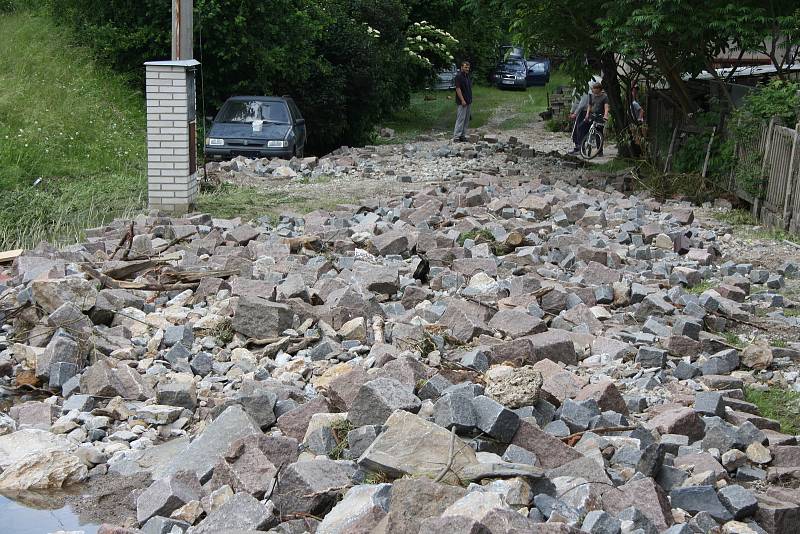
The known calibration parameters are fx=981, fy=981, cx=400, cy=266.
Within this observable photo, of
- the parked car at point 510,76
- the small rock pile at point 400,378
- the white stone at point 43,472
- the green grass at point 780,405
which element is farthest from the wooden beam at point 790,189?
the parked car at point 510,76

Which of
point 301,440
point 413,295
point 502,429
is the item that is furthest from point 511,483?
point 413,295

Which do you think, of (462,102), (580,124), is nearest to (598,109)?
(580,124)

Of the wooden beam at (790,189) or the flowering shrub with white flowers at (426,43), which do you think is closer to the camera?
the wooden beam at (790,189)

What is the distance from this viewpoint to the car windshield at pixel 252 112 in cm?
1938

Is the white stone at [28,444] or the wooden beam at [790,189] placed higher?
the wooden beam at [790,189]

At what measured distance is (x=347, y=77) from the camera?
2655 centimetres

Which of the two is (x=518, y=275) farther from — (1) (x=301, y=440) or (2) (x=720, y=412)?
(1) (x=301, y=440)

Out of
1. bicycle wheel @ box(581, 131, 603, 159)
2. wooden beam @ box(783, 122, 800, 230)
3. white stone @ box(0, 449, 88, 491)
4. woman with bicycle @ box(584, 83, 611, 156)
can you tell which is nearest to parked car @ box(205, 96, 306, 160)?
bicycle wheel @ box(581, 131, 603, 159)

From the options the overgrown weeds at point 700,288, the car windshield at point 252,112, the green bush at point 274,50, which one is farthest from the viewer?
the green bush at point 274,50

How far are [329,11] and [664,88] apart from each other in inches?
444

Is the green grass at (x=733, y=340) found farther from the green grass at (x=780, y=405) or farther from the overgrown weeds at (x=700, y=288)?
the overgrown weeds at (x=700, y=288)

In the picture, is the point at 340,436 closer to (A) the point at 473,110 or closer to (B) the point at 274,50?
(B) the point at 274,50

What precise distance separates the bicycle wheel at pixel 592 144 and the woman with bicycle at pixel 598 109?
0.06 m

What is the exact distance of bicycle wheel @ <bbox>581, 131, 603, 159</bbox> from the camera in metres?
21.0
